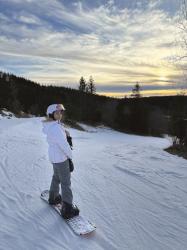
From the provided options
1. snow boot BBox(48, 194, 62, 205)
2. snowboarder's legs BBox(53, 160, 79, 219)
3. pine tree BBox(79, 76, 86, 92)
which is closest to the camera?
snowboarder's legs BBox(53, 160, 79, 219)

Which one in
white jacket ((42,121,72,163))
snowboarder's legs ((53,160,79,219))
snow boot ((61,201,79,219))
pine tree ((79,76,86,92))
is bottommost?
snow boot ((61,201,79,219))

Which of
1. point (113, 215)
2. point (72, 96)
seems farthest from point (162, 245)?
point (72, 96)

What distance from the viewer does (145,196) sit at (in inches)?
276

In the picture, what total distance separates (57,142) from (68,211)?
122 cm

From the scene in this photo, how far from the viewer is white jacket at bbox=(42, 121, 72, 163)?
5285mm

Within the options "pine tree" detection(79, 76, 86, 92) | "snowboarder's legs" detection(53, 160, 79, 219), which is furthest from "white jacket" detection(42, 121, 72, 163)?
"pine tree" detection(79, 76, 86, 92)

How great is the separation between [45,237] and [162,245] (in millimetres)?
1775

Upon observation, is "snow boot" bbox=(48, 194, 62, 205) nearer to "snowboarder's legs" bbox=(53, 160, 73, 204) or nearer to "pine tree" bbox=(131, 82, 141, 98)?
"snowboarder's legs" bbox=(53, 160, 73, 204)

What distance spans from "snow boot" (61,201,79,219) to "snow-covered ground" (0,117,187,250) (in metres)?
0.15

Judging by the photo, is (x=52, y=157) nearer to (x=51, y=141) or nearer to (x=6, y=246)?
(x=51, y=141)

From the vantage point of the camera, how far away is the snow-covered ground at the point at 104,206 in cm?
463

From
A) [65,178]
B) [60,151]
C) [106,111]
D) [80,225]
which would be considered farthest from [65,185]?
[106,111]

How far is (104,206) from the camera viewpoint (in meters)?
6.18

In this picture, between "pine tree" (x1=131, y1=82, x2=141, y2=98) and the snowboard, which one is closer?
the snowboard
